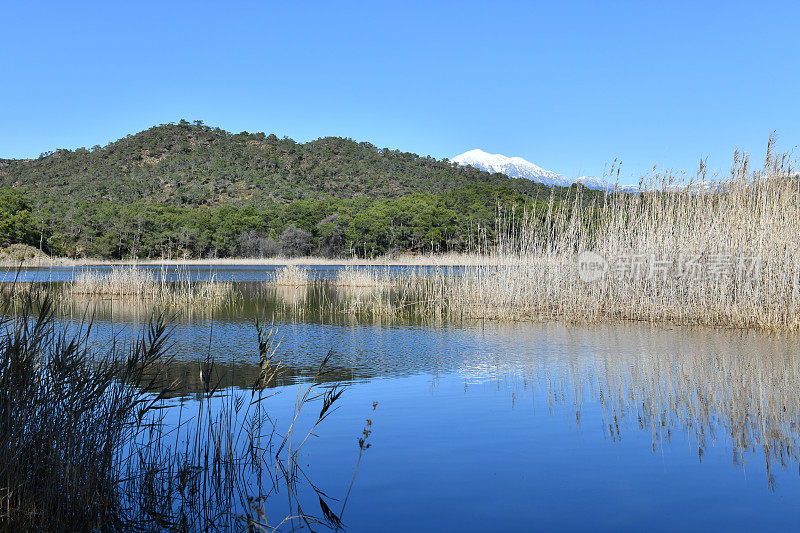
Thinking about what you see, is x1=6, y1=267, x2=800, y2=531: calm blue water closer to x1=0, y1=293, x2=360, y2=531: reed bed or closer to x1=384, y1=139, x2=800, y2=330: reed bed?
x1=0, y1=293, x2=360, y2=531: reed bed

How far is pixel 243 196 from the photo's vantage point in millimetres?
60656

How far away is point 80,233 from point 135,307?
3519 centimetres

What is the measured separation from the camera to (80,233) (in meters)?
45.5

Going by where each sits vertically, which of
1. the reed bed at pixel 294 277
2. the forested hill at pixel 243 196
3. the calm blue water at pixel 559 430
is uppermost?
the forested hill at pixel 243 196

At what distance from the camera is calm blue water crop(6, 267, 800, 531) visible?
358 centimetres

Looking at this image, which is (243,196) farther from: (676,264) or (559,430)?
(559,430)

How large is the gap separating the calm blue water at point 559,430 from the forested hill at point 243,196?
65.2 ft

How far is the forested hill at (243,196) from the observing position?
4559 centimetres

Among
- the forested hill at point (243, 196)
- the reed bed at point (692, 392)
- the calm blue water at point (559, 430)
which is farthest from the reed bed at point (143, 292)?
the forested hill at point (243, 196)

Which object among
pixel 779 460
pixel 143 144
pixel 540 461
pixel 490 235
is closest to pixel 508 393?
pixel 540 461

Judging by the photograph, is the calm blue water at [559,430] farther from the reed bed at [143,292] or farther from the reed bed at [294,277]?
the reed bed at [294,277]

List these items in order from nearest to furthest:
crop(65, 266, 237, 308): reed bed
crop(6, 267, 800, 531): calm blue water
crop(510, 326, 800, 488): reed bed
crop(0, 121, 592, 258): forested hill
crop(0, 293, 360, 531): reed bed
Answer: crop(0, 293, 360, 531): reed bed, crop(6, 267, 800, 531): calm blue water, crop(510, 326, 800, 488): reed bed, crop(65, 266, 237, 308): reed bed, crop(0, 121, 592, 258): forested hill

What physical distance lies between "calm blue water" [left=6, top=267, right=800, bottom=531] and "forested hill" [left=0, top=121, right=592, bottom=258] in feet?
65.2

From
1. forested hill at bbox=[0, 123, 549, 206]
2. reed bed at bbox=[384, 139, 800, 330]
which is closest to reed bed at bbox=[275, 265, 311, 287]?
reed bed at bbox=[384, 139, 800, 330]
